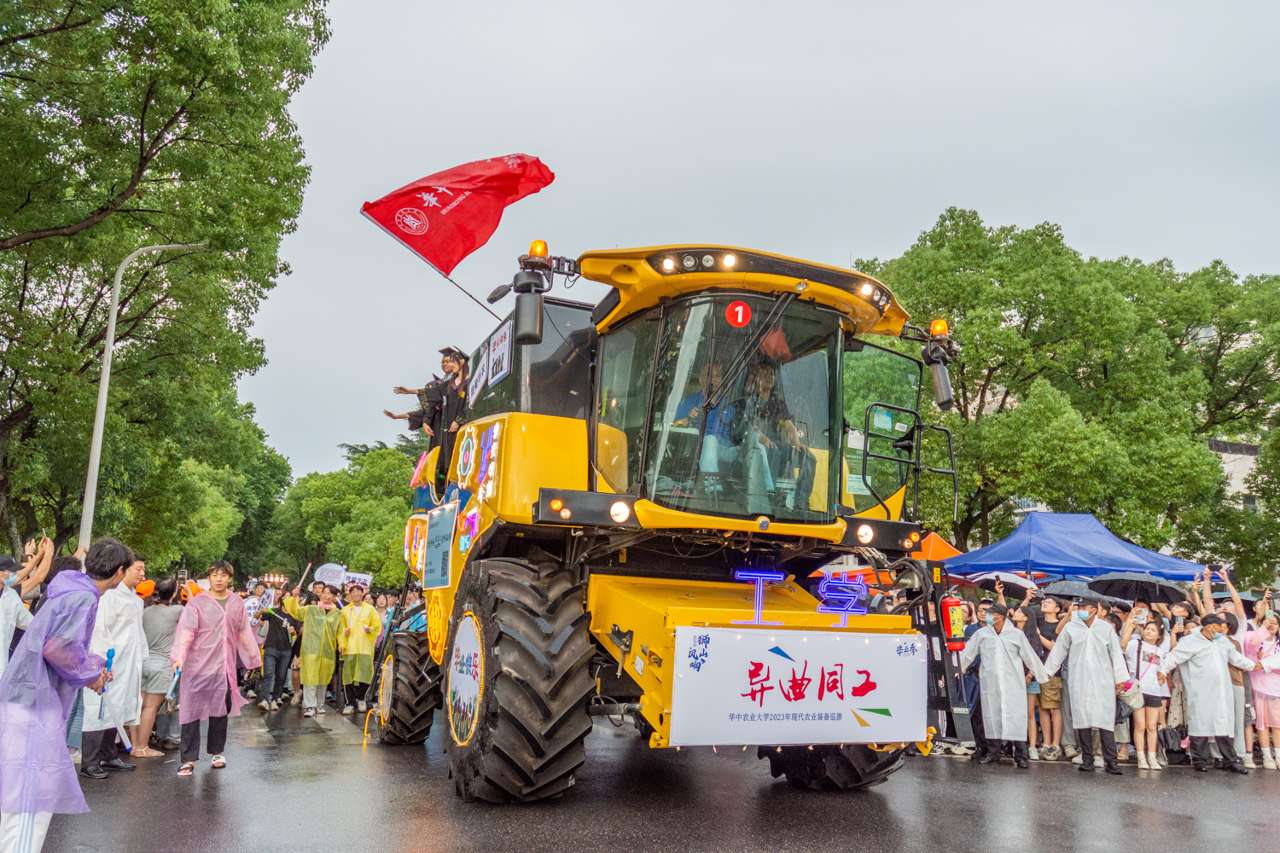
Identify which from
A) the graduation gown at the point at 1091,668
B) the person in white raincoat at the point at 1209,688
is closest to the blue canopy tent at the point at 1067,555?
the person in white raincoat at the point at 1209,688

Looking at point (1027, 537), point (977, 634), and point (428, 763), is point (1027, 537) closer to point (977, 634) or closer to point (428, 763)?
point (977, 634)

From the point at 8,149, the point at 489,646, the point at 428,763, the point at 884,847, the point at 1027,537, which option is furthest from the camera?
the point at 1027,537

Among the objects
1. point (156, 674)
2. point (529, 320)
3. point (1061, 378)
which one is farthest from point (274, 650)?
point (1061, 378)

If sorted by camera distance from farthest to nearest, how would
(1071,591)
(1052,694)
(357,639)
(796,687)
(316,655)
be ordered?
(1071,591)
(357,639)
(316,655)
(1052,694)
(796,687)

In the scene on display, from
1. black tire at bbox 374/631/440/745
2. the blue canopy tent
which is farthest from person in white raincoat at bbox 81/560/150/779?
the blue canopy tent

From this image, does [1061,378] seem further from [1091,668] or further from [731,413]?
A: [731,413]

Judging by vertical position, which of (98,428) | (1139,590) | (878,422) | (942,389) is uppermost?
(98,428)

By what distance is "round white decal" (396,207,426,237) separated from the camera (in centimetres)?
1013

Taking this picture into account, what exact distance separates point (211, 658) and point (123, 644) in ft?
5.29

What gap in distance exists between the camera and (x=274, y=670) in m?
14.9

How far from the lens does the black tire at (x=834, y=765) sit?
752 cm

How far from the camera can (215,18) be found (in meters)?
11.8

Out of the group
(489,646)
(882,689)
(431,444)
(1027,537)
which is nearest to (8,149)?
(431,444)

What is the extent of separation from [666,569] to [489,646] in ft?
5.70
